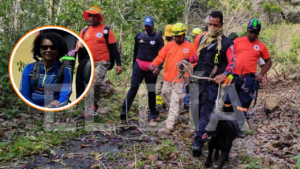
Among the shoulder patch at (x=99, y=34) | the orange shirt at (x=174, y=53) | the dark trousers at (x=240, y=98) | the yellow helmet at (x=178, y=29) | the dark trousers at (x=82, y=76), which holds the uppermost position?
the yellow helmet at (x=178, y=29)

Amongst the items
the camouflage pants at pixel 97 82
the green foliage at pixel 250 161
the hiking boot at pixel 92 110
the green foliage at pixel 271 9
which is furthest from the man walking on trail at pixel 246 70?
the green foliage at pixel 271 9

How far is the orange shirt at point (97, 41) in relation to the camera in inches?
262

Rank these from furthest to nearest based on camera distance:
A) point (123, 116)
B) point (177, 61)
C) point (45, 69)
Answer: point (123, 116), point (177, 61), point (45, 69)

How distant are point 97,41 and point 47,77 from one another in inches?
136

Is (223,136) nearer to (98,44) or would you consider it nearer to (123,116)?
(123,116)

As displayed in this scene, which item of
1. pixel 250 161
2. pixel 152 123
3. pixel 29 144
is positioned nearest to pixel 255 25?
pixel 250 161

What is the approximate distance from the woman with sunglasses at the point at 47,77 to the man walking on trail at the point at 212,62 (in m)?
2.56

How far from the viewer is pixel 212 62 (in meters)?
5.46

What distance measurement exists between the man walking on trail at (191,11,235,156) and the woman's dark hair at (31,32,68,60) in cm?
262

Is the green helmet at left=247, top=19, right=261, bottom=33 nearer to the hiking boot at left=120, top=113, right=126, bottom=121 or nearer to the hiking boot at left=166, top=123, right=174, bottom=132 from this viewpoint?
the hiking boot at left=166, top=123, right=174, bottom=132

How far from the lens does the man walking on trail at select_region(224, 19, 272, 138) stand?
6441 millimetres

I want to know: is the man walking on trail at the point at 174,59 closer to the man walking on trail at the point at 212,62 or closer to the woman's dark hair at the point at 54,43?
the man walking on trail at the point at 212,62

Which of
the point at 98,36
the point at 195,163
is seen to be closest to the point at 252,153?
the point at 195,163

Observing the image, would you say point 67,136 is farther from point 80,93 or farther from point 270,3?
point 270,3
